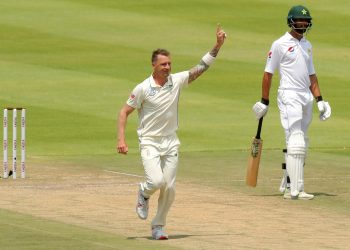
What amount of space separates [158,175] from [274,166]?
23.3 ft

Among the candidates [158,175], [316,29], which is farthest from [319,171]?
[316,29]

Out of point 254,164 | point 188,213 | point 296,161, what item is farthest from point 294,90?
point 188,213

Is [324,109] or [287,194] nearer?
[287,194]

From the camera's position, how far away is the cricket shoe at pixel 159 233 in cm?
1398

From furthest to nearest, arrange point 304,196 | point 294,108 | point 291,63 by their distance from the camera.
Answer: point 291,63
point 294,108
point 304,196

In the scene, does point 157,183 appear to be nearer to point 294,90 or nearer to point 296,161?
point 296,161

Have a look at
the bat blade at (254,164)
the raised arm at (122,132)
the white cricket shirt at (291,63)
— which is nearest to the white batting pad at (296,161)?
the bat blade at (254,164)

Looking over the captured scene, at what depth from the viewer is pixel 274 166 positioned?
826 inches

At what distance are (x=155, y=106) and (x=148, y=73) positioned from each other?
1646 centimetres

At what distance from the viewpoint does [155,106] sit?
14.2 m

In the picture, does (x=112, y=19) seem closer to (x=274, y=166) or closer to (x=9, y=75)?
(x=9, y=75)

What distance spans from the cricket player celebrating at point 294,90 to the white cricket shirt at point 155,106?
3.50 m

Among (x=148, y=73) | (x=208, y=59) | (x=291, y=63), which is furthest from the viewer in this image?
(x=148, y=73)

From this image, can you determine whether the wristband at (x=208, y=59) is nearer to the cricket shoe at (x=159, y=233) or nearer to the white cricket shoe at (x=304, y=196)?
the cricket shoe at (x=159, y=233)
